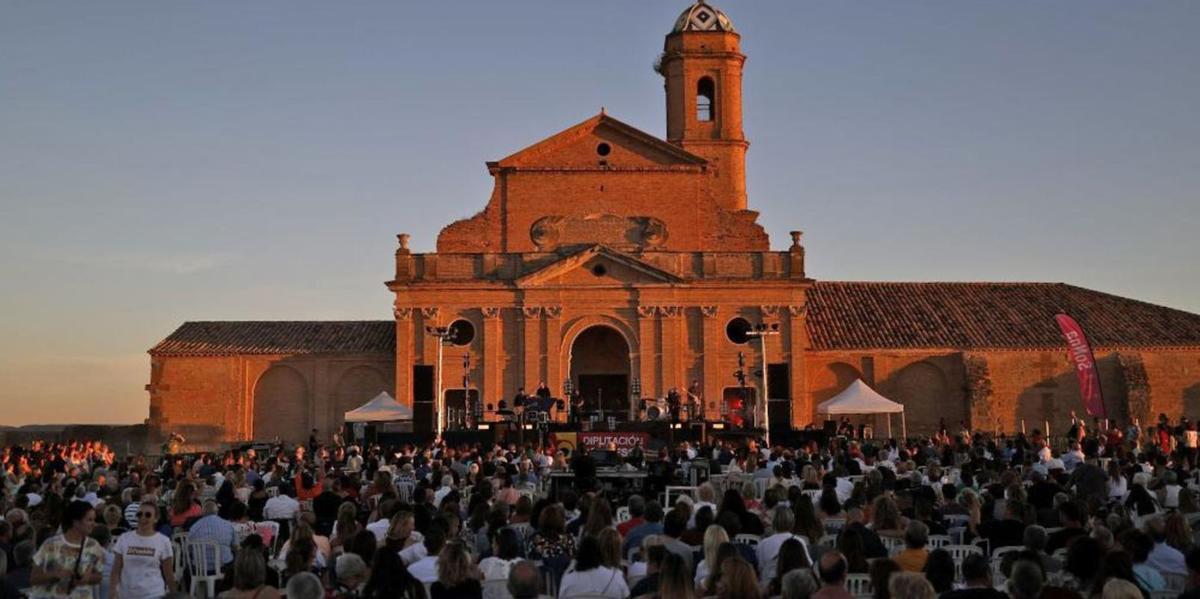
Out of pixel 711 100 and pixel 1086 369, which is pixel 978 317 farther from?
pixel 1086 369

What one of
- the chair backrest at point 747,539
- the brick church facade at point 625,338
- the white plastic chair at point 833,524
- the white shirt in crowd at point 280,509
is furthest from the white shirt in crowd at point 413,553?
the brick church facade at point 625,338

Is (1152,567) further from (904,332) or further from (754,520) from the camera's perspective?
(904,332)

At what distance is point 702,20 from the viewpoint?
50.6 m

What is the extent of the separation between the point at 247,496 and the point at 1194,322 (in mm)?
37506

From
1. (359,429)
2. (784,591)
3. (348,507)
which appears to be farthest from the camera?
(359,429)

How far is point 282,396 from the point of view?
4547cm

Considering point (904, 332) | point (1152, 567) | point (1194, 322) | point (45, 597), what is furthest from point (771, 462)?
point (1194, 322)

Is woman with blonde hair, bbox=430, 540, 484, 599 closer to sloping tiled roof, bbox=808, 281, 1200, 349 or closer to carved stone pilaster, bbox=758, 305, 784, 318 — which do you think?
carved stone pilaster, bbox=758, 305, 784, 318

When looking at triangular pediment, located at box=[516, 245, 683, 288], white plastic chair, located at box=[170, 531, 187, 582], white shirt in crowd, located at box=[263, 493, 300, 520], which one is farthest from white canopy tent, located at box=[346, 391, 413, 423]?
white plastic chair, located at box=[170, 531, 187, 582]

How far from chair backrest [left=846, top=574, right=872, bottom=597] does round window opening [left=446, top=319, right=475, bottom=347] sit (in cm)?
3391

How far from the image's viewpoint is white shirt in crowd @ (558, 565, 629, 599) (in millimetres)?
9266

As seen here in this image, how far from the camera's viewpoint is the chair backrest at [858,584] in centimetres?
954

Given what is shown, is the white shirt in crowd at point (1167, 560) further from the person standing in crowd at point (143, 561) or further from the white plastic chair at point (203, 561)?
the white plastic chair at point (203, 561)

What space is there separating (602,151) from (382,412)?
11285 mm
